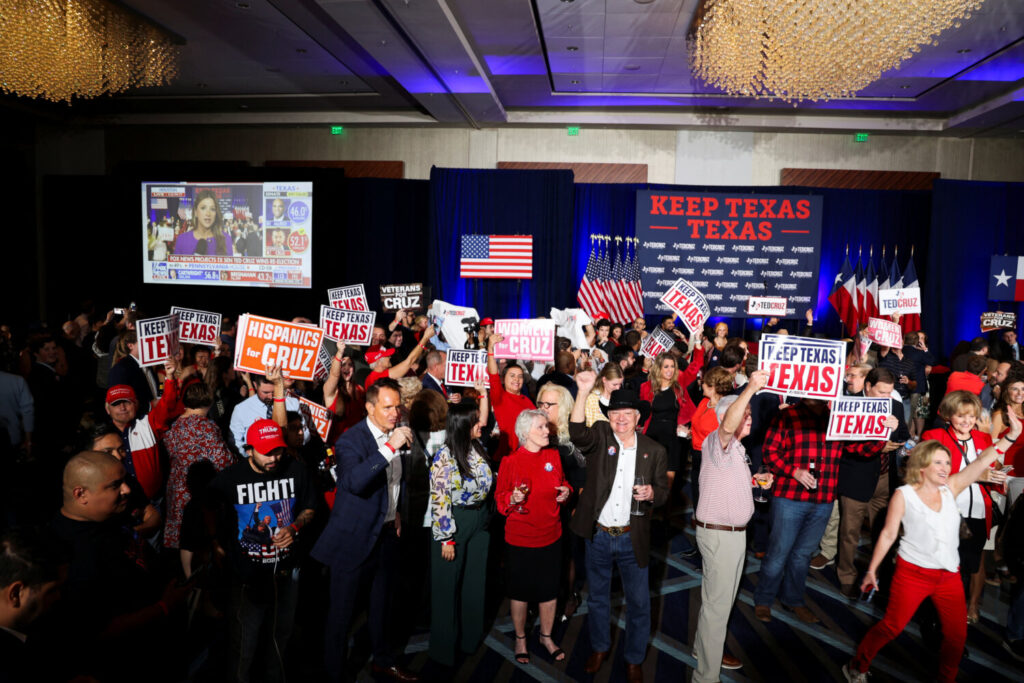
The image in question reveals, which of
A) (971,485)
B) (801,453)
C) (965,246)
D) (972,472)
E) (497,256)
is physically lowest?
(971,485)

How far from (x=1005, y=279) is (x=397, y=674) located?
13600 millimetres

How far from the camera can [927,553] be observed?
4.00 meters

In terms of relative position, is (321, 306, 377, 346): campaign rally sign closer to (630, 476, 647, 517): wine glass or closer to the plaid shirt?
(630, 476, 647, 517): wine glass

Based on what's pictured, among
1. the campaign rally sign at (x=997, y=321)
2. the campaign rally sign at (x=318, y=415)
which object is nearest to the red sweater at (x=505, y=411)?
the campaign rally sign at (x=318, y=415)

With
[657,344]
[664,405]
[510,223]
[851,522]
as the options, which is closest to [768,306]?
[657,344]

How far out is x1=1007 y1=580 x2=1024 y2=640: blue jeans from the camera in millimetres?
4859

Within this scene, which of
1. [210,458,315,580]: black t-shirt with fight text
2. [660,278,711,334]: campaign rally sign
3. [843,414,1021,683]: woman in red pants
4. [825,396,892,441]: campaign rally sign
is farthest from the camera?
[660,278,711,334]: campaign rally sign

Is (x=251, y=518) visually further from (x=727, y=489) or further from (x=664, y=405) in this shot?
(x=664, y=405)

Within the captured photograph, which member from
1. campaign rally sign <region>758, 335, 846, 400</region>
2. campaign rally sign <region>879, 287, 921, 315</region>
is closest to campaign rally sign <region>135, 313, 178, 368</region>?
campaign rally sign <region>758, 335, 846, 400</region>

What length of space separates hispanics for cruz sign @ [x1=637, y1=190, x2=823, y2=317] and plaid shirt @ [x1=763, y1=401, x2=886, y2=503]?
25.4 feet

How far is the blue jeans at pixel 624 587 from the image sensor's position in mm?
4320

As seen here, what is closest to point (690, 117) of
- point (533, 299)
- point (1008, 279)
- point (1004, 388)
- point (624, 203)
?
point (624, 203)

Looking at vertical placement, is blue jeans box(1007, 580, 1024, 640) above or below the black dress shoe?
above

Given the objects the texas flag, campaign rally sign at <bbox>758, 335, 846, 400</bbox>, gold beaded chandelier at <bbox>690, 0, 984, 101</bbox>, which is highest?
gold beaded chandelier at <bbox>690, 0, 984, 101</bbox>
